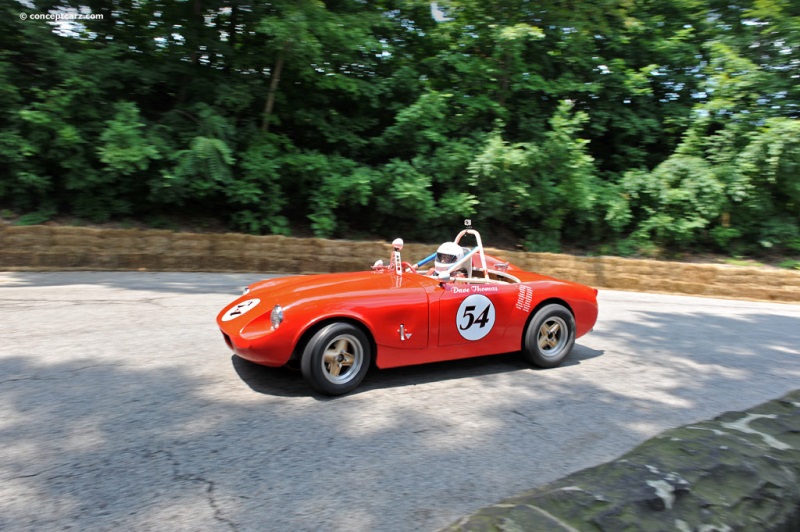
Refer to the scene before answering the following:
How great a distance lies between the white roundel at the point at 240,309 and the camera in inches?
182

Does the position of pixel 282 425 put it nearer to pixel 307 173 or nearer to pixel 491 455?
pixel 491 455

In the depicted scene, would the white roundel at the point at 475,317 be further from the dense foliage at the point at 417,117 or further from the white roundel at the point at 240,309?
the dense foliage at the point at 417,117

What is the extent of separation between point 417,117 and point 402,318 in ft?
32.9

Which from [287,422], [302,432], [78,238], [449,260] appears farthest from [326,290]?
[78,238]

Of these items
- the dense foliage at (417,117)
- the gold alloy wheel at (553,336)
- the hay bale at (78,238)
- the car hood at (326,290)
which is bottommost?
the gold alloy wheel at (553,336)

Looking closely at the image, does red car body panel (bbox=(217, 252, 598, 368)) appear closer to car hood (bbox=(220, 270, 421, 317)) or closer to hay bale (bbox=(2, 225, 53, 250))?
car hood (bbox=(220, 270, 421, 317))

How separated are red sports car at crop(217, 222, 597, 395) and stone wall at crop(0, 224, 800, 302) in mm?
6230

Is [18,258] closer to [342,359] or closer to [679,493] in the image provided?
[342,359]

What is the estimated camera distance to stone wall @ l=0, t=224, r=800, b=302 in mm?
10055

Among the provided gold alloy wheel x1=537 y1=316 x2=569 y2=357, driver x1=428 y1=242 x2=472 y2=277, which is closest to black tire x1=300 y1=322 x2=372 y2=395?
driver x1=428 y1=242 x2=472 y2=277

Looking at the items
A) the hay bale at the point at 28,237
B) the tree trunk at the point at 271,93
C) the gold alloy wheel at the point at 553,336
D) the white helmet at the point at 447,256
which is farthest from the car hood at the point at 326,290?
the tree trunk at the point at 271,93

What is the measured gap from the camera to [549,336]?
5574 mm

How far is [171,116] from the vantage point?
1238 centimetres

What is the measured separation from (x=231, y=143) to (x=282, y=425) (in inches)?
392
